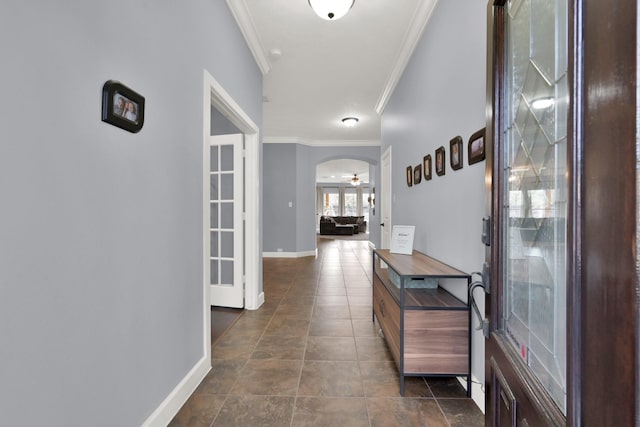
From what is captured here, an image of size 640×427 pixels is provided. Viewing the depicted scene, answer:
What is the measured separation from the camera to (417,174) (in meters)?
3.00

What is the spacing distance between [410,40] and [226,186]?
2.42 m

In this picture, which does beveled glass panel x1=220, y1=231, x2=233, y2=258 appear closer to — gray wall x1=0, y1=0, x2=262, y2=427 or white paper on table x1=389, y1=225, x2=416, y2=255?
gray wall x1=0, y1=0, x2=262, y2=427

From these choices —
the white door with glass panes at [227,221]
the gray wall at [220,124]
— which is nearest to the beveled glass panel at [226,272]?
the white door with glass panes at [227,221]

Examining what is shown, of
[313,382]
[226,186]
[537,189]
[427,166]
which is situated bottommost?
[313,382]

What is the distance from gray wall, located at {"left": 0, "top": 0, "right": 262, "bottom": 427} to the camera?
88 cm

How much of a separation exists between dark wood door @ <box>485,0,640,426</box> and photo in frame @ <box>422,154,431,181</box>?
1749 millimetres

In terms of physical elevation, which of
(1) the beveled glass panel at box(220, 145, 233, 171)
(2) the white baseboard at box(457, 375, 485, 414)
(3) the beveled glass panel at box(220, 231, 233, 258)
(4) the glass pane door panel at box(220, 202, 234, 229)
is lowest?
(2) the white baseboard at box(457, 375, 485, 414)

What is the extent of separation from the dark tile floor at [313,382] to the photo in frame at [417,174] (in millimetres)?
1460

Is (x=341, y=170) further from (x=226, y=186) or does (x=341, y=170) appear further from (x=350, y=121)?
(x=226, y=186)

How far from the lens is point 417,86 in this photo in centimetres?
296

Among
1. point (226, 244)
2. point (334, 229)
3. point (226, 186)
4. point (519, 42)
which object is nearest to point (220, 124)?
point (226, 186)

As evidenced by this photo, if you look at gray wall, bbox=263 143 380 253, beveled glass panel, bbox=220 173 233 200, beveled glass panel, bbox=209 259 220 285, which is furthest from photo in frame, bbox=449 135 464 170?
gray wall, bbox=263 143 380 253

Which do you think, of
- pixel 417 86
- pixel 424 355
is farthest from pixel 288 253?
pixel 424 355

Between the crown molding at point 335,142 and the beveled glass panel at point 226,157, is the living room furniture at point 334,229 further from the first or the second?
the beveled glass panel at point 226,157
